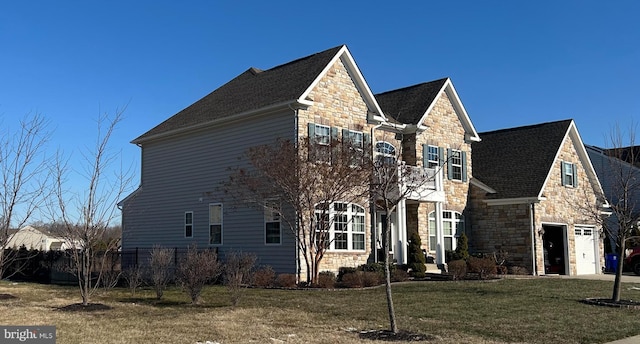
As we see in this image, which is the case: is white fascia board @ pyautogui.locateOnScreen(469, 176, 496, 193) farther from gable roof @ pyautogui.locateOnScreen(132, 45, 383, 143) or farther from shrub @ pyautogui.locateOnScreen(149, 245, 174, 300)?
shrub @ pyautogui.locateOnScreen(149, 245, 174, 300)

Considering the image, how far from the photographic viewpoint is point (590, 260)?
32.0 meters

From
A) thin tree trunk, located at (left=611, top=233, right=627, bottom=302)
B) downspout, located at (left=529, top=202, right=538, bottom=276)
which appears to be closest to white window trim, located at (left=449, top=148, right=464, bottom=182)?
downspout, located at (left=529, top=202, right=538, bottom=276)

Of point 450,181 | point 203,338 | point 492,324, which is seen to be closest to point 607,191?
point 450,181

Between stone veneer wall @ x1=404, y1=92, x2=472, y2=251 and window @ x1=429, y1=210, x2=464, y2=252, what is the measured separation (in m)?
0.28

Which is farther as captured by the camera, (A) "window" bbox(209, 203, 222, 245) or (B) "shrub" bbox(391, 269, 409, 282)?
(A) "window" bbox(209, 203, 222, 245)

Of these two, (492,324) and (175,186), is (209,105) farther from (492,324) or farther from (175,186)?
(492,324)

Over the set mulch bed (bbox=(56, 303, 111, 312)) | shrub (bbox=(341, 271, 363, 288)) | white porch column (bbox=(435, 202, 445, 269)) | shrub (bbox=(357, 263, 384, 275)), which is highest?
white porch column (bbox=(435, 202, 445, 269))

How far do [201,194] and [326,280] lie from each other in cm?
783

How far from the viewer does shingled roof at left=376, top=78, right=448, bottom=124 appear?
27.5 meters

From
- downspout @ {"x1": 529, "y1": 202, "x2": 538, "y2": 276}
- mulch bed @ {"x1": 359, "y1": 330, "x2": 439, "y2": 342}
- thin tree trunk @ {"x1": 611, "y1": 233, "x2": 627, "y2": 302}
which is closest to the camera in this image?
mulch bed @ {"x1": 359, "y1": 330, "x2": 439, "y2": 342}

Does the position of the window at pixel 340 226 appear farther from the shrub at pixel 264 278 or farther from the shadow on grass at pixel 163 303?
the shadow on grass at pixel 163 303

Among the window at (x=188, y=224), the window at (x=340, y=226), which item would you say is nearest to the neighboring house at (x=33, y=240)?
the window at (x=188, y=224)

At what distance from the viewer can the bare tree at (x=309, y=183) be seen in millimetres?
20234

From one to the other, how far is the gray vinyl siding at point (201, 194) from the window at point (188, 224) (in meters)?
0.22
